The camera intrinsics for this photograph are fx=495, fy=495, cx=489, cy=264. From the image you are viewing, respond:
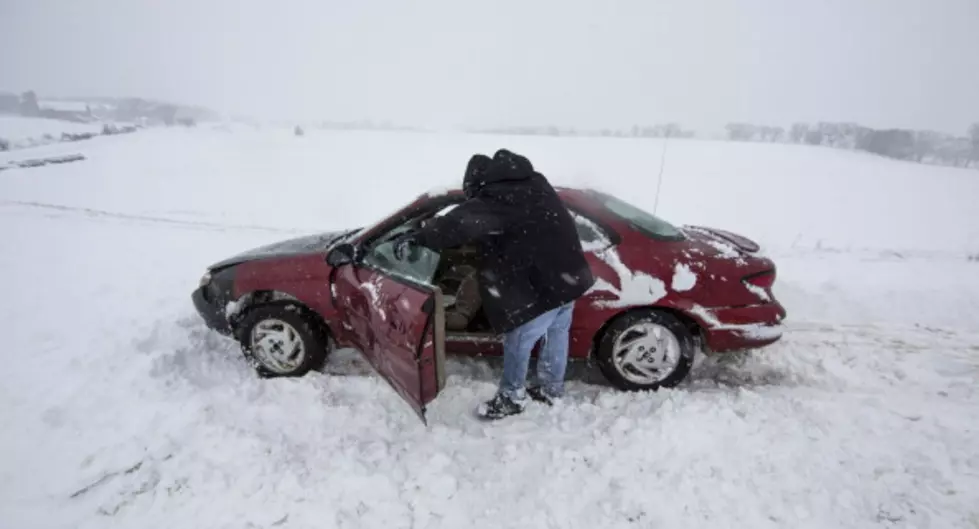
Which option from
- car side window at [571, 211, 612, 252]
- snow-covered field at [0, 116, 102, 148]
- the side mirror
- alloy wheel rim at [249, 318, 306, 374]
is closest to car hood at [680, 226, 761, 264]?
car side window at [571, 211, 612, 252]

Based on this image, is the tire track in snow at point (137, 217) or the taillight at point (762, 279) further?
the tire track in snow at point (137, 217)

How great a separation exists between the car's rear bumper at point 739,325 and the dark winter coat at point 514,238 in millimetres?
1090

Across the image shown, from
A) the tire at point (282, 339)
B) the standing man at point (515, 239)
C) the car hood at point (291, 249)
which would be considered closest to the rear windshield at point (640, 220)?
the standing man at point (515, 239)

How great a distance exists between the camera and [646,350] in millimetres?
3545

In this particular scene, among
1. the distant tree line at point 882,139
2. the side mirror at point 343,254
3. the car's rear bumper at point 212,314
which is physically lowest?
the car's rear bumper at point 212,314

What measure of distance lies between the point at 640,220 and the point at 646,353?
974 mm

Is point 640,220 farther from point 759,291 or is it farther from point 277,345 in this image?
point 277,345

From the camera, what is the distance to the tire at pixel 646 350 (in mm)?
3488

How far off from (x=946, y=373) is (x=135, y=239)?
37.8ft

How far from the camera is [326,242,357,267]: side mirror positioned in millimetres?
3369

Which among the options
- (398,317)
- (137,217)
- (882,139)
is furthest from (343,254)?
(882,139)

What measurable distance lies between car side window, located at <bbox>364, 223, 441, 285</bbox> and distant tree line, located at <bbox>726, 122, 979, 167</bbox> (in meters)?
28.9

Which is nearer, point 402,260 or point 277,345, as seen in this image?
point 402,260

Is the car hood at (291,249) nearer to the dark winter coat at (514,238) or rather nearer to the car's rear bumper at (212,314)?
the car's rear bumper at (212,314)
